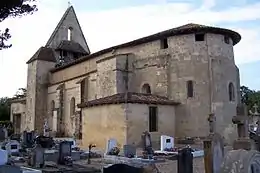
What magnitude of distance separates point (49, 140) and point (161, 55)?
984cm

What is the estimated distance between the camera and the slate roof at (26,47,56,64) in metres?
36.3

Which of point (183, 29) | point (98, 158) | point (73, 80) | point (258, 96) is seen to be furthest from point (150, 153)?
point (258, 96)

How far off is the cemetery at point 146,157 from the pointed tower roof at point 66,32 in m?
22.9

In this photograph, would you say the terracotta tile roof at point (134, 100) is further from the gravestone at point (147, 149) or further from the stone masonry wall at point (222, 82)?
the gravestone at point (147, 149)

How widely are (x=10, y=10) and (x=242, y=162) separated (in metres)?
8.75

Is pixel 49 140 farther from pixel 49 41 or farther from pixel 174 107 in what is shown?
pixel 49 41

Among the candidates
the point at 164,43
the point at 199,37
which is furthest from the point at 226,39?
the point at 164,43

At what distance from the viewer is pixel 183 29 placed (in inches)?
882

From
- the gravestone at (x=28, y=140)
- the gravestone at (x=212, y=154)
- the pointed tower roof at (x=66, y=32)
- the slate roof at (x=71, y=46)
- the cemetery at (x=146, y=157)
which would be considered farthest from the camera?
the pointed tower roof at (x=66, y=32)

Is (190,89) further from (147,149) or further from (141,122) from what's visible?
(147,149)

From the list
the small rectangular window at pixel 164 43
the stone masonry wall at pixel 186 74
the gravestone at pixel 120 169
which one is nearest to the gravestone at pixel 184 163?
the gravestone at pixel 120 169

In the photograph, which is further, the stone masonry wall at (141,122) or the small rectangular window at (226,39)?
the small rectangular window at (226,39)

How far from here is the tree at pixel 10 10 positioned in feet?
34.4

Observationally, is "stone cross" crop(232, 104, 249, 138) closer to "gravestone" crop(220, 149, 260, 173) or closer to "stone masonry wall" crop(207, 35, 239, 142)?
"gravestone" crop(220, 149, 260, 173)
